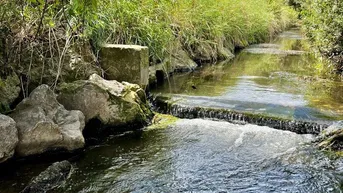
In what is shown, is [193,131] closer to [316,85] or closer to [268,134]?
[268,134]

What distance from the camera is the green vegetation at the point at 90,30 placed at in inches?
167

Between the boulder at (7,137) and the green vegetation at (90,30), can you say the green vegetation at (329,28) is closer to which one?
the green vegetation at (90,30)

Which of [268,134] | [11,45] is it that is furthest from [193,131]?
[11,45]

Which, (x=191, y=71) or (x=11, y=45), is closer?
(x=11, y=45)

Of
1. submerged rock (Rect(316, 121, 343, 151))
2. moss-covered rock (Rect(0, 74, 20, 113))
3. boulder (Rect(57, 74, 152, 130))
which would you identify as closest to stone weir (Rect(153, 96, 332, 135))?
submerged rock (Rect(316, 121, 343, 151))

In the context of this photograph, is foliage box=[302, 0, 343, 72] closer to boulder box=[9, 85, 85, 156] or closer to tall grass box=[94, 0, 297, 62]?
tall grass box=[94, 0, 297, 62]

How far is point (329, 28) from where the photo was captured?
672 cm

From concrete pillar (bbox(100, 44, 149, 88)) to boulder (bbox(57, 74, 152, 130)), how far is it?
64 cm

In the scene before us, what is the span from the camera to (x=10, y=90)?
4211 millimetres

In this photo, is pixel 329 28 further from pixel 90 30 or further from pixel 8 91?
pixel 8 91

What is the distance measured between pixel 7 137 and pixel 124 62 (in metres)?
2.47

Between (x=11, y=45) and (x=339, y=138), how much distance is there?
3880 mm

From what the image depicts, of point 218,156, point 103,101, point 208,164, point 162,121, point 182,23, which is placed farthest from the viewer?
point 182,23

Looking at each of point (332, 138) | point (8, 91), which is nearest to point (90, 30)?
point (8, 91)
